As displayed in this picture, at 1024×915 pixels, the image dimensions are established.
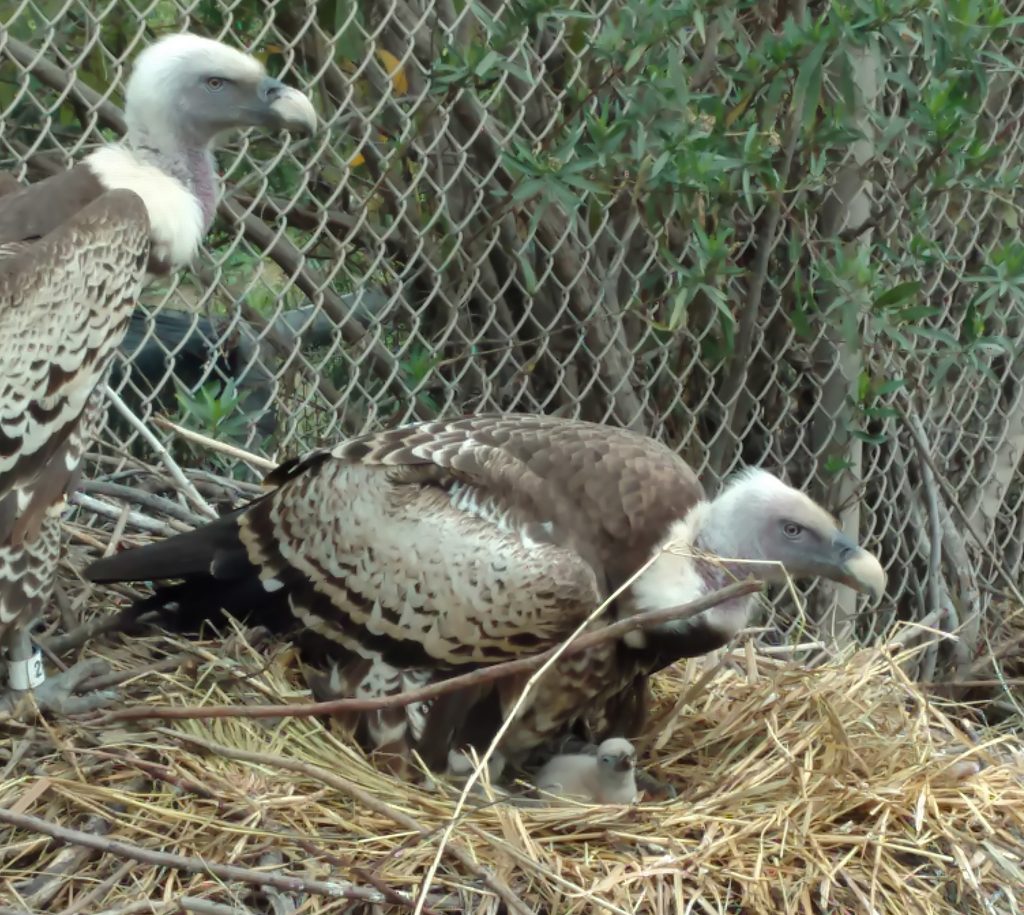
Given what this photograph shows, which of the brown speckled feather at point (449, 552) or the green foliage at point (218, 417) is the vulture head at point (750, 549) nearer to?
the brown speckled feather at point (449, 552)

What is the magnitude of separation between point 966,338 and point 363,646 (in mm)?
2429

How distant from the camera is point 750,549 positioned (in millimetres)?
2832

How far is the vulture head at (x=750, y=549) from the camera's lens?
8.79 ft

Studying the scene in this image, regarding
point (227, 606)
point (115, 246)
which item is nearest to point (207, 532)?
point (227, 606)

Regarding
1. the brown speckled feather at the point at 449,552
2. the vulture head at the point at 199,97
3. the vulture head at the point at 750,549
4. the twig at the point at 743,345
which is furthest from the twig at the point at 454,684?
the twig at the point at 743,345

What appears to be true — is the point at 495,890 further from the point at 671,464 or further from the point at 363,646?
the point at 671,464

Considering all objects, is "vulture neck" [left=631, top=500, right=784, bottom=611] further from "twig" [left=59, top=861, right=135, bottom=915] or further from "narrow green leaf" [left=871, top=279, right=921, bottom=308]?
"narrow green leaf" [left=871, top=279, right=921, bottom=308]

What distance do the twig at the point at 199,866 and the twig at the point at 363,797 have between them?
0.17m

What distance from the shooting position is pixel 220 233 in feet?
12.1

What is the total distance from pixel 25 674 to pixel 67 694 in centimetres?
10

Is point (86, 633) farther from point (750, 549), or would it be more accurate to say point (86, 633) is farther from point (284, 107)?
point (750, 549)

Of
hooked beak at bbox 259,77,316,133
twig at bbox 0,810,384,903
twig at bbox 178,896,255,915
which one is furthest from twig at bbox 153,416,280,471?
twig at bbox 178,896,255,915

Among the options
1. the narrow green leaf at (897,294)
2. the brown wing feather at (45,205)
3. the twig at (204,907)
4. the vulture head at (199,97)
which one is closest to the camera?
the twig at (204,907)

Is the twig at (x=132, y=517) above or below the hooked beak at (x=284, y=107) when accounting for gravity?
below
